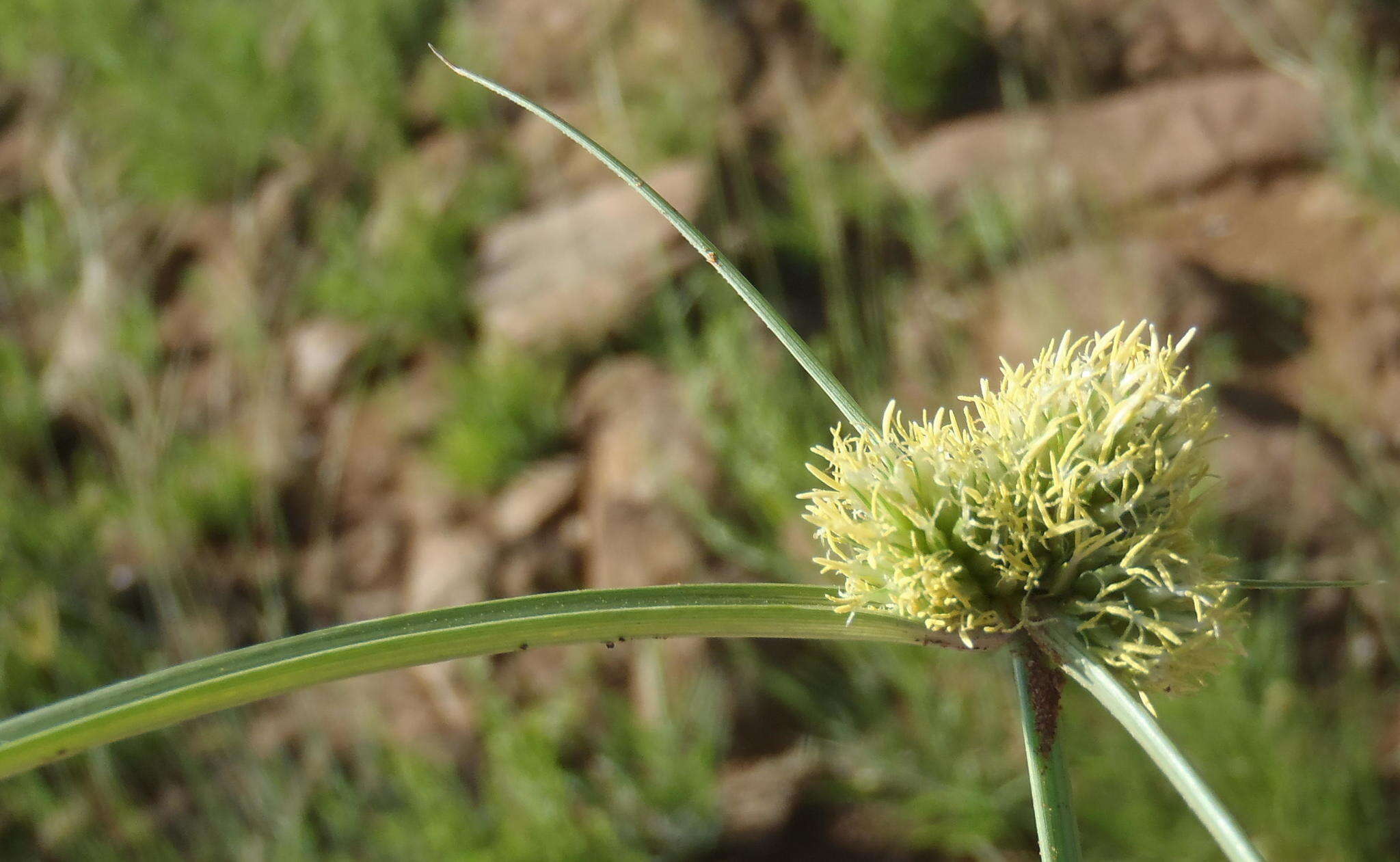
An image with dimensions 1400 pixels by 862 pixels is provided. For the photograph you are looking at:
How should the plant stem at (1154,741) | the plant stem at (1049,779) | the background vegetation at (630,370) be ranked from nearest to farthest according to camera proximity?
the plant stem at (1154,741) < the plant stem at (1049,779) < the background vegetation at (630,370)

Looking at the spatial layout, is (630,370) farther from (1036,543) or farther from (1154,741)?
(1154,741)

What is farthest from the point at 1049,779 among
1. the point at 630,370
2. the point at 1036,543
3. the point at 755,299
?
the point at 630,370

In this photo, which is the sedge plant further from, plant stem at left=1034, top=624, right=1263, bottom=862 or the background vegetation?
the background vegetation

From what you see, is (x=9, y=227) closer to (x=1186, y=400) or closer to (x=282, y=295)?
(x=282, y=295)

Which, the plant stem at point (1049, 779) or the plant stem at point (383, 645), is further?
the plant stem at point (1049, 779)

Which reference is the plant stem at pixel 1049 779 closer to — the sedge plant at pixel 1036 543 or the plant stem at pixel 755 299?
the sedge plant at pixel 1036 543

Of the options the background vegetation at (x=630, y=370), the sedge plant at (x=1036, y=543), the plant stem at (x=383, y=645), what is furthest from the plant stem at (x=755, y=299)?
the background vegetation at (x=630, y=370)
